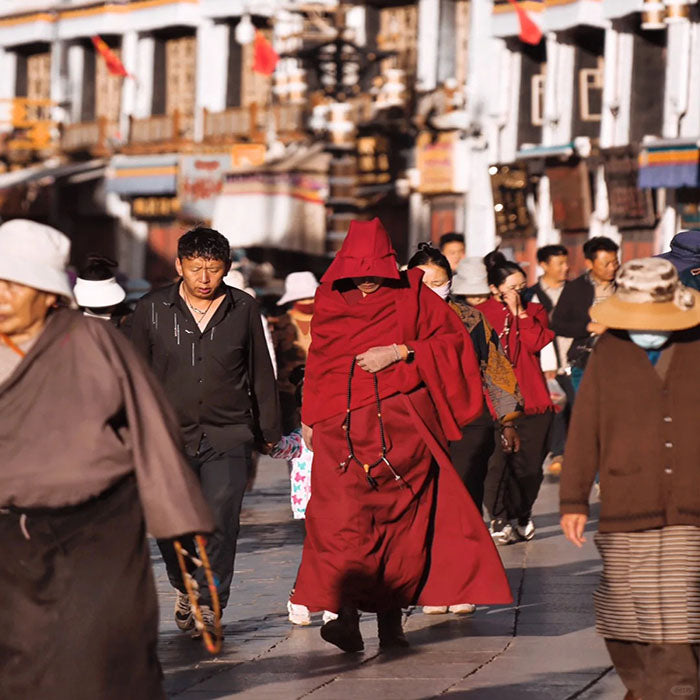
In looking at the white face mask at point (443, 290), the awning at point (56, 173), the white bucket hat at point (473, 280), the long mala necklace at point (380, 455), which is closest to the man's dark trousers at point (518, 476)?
the white bucket hat at point (473, 280)

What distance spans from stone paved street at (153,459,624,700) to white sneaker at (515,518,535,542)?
47.0 inches

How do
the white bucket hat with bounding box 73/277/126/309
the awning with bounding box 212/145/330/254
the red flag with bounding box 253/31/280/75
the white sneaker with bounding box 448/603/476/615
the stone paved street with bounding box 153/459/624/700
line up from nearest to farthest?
the stone paved street with bounding box 153/459/624/700 < the white sneaker with bounding box 448/603/476/615 < the white bucket hat with bounding box 73/277/126/309 < the awning with bounding box 212/145/330/254 < the red flag with bounding box 253/31/280/75

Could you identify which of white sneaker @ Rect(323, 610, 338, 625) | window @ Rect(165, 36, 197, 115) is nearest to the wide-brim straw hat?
white sneaker @ Rect(323, 610, 338, 625)

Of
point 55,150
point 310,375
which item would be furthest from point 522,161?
point 310,375

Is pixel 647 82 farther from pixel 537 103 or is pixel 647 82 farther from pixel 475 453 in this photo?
pixel 475 453

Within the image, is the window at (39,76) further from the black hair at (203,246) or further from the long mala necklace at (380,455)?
the long mala necklace at (380,455)

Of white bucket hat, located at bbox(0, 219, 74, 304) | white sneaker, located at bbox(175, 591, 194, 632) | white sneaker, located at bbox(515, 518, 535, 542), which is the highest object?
white bucket hat, located at bbox(0, 219, 74, 304)

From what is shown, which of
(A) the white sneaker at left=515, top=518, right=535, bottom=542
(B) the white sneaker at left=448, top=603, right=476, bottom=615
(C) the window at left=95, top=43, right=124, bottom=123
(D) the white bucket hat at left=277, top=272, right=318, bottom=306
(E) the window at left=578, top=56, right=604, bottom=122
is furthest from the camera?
(C) the window at left=95, top=43, right=124, bottom=123

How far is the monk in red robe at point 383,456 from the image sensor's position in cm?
914

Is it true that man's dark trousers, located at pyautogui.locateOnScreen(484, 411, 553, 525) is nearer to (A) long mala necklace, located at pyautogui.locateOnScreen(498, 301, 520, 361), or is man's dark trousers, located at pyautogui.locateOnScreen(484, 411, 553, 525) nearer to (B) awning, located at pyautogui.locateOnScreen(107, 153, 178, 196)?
(A) long mala necklace, located at pyautogui.locateOnScreen(498, 301, 520, 361)

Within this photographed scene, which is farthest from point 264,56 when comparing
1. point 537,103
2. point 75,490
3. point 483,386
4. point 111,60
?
point 75,490

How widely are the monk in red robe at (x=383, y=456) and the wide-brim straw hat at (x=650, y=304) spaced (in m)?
2.11

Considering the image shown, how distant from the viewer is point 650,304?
7.15 m

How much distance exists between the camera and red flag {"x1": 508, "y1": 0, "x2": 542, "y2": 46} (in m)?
32.1
